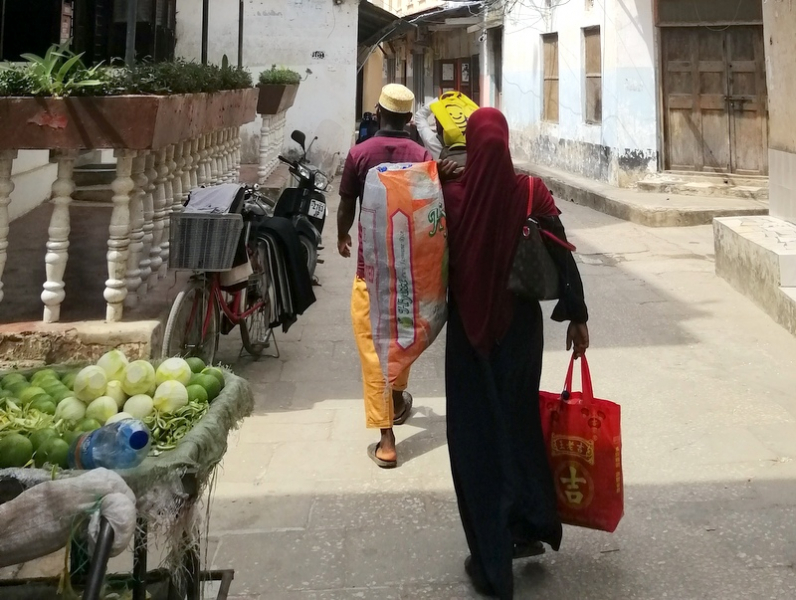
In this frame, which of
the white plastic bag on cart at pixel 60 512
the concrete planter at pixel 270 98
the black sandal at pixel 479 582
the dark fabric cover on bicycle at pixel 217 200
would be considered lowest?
the black sandal at pixel 479 582

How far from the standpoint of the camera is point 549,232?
3018 millimetres

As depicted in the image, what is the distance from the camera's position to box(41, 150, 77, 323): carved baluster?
12.9ft

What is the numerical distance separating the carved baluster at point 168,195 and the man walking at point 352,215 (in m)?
1.24

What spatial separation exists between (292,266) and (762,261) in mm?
3613

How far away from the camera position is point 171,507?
1972 mm

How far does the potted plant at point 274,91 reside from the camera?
10.2 m

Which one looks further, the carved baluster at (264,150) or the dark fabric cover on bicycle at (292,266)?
the carved baluster at (264,150)

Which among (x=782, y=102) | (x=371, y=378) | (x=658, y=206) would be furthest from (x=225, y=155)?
(x=658, y=206)

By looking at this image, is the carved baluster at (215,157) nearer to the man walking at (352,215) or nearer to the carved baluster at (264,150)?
the man walking at (352,215)

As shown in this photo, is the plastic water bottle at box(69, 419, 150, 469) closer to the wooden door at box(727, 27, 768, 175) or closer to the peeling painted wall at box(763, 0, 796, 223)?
the peeling painted wall at box(763, 0, 796, 223)

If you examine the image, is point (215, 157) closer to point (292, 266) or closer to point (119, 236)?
point (292, 266)

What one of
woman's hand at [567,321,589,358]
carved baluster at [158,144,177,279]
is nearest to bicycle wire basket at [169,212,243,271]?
carved baluster at [158,144,177,279]

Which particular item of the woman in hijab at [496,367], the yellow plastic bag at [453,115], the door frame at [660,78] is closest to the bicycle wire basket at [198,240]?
the yellow plastic bag at [453,115]

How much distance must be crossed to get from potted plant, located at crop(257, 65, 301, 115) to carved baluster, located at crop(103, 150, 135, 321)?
6.14m
